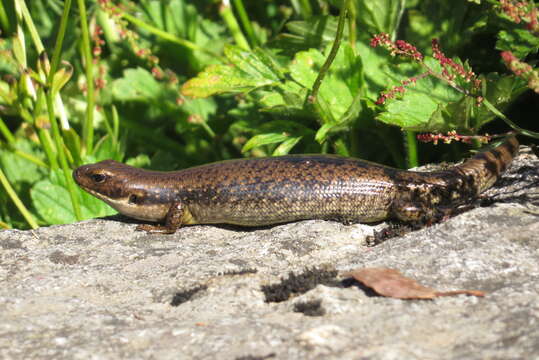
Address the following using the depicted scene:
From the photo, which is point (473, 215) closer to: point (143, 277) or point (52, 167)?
point (143, 277)

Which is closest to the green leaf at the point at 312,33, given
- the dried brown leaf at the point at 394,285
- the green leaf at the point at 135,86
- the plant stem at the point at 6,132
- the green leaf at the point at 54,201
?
the green leaf at the point at 135,86

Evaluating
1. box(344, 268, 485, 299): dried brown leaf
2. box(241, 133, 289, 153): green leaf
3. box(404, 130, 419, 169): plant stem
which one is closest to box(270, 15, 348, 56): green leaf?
box(241, 133, 289, 153): green leaf

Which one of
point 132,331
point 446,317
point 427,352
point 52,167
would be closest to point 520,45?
point 446,317

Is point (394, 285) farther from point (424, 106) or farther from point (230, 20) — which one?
point (230, 20)

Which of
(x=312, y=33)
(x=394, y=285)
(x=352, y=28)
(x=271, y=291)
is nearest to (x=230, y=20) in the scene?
(x=312, y=33)

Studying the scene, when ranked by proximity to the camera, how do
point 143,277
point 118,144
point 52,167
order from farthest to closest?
point 118,144 < point 52,167 < point 143,277

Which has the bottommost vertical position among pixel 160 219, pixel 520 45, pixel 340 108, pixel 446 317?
pixel 160 219
